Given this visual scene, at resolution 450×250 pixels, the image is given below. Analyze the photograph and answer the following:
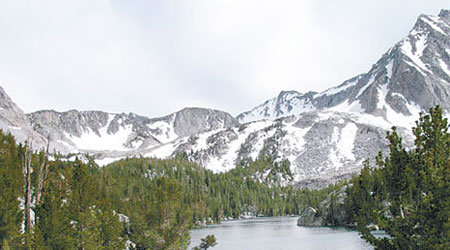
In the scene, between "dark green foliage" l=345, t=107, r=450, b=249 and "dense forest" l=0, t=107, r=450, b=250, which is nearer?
"dark green foliage" l=345, t=107, r=450, b=249

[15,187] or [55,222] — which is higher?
[15,187]

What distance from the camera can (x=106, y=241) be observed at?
140ft

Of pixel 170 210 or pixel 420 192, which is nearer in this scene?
pixel 420 192

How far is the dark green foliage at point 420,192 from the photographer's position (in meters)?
22.2

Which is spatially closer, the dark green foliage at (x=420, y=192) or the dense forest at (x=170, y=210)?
the dark green foliage at (x=420, y=192)

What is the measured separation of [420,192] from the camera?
24.0 meters

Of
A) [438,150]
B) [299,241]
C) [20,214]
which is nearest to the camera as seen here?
[438,150]

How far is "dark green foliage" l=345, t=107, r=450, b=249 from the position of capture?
22.2 meters

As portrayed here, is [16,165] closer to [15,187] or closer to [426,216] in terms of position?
[15,187]

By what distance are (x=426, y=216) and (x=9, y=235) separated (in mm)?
38721

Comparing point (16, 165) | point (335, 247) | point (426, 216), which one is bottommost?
point (335, 247)

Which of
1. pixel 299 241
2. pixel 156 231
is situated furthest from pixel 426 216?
pixel 299 241

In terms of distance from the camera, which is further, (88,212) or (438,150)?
(88,212)

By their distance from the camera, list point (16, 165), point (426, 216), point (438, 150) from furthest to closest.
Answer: point (16, 165), point (438, 150), point (426, 216)
